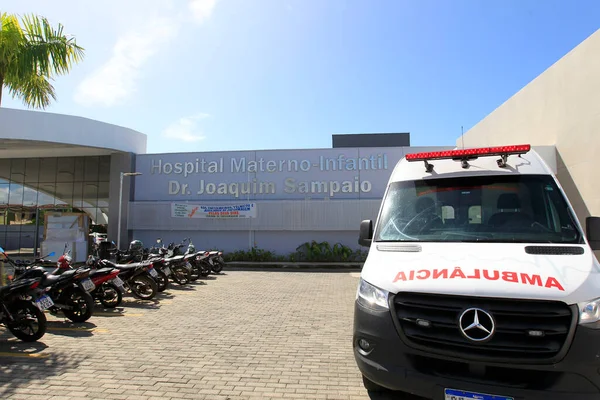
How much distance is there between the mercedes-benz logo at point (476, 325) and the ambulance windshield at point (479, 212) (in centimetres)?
106

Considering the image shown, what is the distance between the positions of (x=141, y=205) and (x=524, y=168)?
59.4 feet

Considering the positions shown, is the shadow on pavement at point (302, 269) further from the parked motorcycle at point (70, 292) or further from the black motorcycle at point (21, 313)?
the black motorcycle at point (21, 313)

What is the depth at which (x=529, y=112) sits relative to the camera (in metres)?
11.8

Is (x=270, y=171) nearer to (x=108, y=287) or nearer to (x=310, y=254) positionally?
(x=310, y=254)

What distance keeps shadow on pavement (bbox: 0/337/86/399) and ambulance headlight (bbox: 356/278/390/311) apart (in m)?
3.76

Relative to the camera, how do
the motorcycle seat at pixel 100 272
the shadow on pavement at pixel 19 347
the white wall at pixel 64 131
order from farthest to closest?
the white wall at pixel 64 131 < the motorcycle seat at pixel 100 272 < the shadow on pavement at pixel 19 347

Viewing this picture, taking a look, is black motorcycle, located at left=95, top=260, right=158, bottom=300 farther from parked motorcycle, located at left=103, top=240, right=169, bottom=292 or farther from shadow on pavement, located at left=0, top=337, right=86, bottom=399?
shadow on pavement, located at left=0, top=337, right=86, bottom=399

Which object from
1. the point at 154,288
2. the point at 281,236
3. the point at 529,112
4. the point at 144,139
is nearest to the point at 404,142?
the point at 281,236

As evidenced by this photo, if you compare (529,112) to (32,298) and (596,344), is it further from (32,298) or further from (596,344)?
(32,298)

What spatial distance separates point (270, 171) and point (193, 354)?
14.1m

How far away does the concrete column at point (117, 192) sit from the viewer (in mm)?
19000

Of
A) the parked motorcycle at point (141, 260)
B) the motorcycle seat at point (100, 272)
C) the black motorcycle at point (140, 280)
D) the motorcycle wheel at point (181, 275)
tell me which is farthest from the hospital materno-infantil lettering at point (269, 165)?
the motorcycle seat at point (100, 272)

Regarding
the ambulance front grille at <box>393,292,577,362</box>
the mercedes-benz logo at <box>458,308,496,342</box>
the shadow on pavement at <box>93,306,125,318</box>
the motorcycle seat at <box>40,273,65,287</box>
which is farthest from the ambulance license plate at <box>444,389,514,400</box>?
the shadow on pavement at <box>93,306,125,318</box>

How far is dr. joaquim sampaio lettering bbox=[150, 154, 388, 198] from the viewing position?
1822cm
